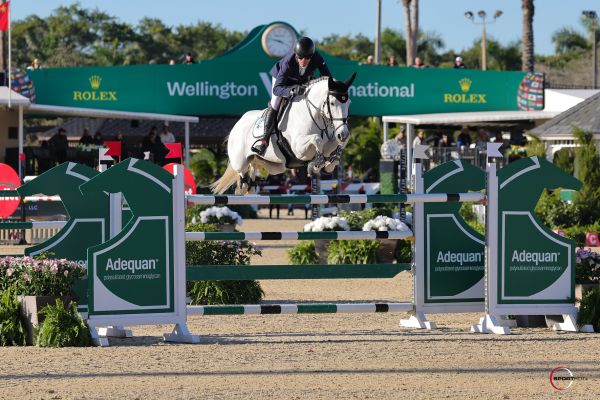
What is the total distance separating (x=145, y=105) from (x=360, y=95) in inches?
206

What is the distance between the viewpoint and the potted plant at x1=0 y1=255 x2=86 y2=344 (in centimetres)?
838

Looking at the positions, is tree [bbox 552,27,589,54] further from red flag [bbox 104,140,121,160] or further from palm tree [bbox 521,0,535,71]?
red flag [bbox 104,140,121,160]

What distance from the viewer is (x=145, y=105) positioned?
2709cm

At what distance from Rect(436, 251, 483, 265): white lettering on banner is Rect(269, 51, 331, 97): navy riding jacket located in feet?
9.34

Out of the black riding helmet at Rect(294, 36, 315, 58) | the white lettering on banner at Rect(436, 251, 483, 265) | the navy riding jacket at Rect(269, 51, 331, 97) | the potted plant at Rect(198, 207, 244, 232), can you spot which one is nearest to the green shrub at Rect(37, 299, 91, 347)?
the white lettering on banner at Rect(436, 251, 483, 265)

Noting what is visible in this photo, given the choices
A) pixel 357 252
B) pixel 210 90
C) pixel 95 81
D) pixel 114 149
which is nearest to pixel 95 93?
pixel 95 81

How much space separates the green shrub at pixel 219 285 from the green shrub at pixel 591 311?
3.13 meters

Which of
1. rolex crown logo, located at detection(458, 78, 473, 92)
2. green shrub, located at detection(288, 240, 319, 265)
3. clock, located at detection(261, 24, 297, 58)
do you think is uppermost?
clock, located at detection(261, 24, 297, 58)

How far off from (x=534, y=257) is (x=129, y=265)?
3.25 m

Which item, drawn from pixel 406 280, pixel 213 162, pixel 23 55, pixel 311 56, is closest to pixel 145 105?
pixel 213 162

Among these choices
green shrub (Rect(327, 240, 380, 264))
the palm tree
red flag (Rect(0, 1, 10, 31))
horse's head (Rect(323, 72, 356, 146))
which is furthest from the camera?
the palm tree

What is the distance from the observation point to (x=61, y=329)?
8219 mm

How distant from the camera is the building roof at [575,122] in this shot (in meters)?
23.5

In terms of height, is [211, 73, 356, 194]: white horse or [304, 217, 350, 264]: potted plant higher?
[211, 73, 356, 194]: white horse
